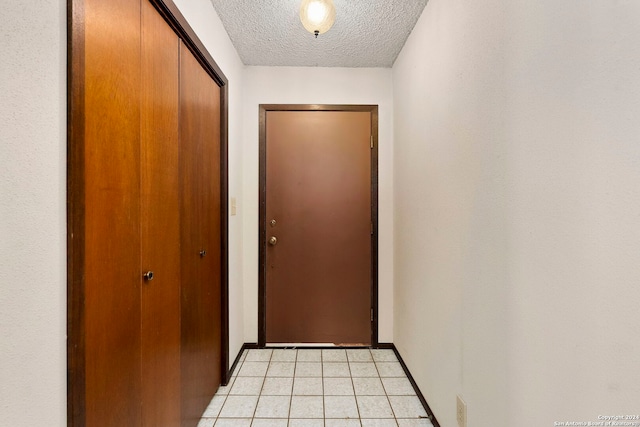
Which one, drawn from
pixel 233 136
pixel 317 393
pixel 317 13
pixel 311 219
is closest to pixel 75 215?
pixel 317 13

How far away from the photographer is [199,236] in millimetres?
1637

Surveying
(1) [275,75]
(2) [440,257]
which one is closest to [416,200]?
(2) [440,257]

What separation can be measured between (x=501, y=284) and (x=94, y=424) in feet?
4.34

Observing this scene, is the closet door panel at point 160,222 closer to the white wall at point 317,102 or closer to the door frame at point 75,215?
the door frame at point 75,215

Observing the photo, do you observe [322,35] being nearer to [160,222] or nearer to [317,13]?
[317,13]

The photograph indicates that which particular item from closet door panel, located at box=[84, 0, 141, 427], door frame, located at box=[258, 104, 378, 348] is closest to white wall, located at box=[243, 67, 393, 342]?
door frame, located at box=[258, 104, 378, 348]

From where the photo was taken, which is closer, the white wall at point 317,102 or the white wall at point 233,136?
the white wall at point 233,136

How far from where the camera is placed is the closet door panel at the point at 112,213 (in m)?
0.84

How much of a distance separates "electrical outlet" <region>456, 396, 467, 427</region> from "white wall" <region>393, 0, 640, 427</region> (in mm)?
62

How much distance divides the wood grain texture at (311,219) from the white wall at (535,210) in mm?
960

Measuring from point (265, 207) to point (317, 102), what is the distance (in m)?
0.97

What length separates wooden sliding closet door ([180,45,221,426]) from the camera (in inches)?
57.7

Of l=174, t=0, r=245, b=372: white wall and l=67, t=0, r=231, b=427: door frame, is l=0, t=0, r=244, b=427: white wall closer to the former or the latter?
l=67, t=0, r=231, b=427: door frame
